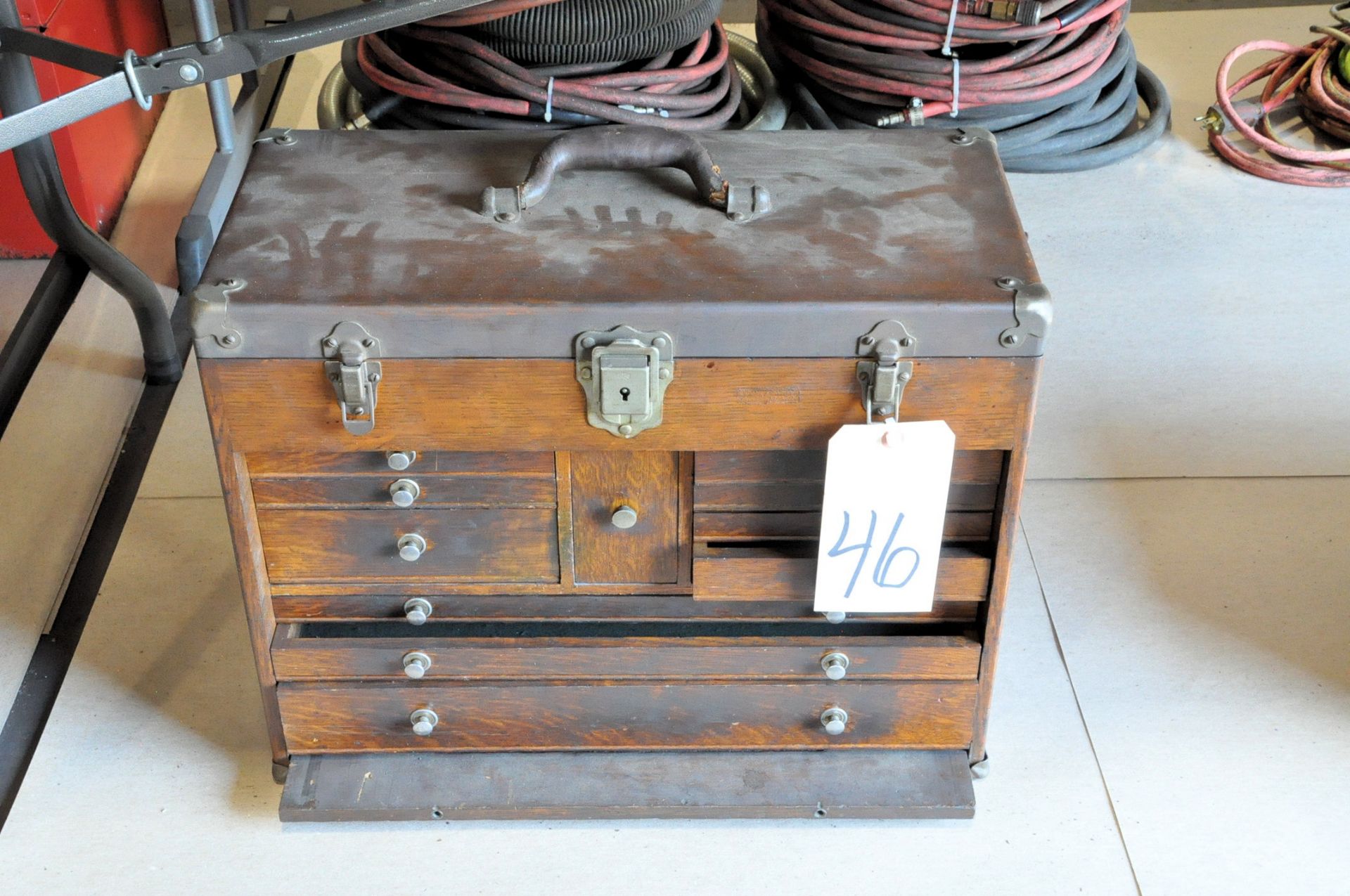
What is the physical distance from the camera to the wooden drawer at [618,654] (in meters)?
1.42

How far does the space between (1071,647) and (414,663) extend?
2.64 ft

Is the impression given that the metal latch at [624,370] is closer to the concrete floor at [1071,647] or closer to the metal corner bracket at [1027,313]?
the metal corner bracket at [1027,313]

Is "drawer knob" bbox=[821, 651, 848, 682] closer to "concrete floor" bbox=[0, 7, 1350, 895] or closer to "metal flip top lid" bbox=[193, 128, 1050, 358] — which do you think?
"concrete floor" bbox=[0, 7, 1350, 895]

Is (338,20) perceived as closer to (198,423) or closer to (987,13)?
(198,423)

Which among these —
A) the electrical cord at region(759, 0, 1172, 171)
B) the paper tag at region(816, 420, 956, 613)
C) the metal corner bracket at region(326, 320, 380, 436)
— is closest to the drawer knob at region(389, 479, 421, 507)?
the metal corner bracket at region(326, 320, 380, 436)

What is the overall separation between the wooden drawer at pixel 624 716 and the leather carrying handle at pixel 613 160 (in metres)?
0.49

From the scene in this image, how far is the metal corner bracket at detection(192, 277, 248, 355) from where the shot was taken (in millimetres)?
1179

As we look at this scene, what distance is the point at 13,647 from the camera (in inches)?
67.6

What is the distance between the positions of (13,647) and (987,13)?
1.68 metres

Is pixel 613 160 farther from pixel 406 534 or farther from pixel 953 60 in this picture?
pixel 953 60

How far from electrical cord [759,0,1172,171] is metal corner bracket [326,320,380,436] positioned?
1.24 metres

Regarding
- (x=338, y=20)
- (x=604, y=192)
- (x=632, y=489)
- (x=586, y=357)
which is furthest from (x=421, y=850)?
(x=338, y=20)

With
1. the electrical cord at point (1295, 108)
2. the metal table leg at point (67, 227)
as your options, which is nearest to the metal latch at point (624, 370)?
the metal table leg at point (67, 227)

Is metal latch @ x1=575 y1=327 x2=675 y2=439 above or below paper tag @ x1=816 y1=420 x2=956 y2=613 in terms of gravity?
above
